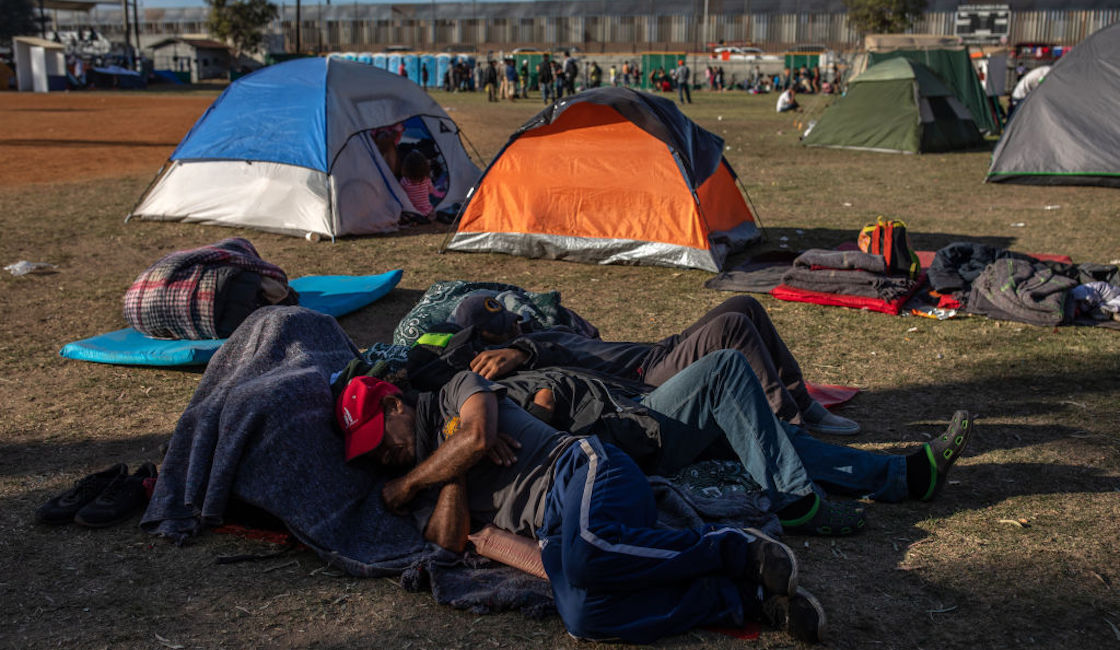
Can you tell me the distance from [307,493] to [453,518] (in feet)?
1.78

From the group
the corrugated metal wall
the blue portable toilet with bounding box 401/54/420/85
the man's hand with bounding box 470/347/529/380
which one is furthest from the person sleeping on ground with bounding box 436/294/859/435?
the corrugated metal wall

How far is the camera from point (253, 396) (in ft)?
11.3

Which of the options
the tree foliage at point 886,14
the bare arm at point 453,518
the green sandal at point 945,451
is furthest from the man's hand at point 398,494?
the tree foliage at point 886,14

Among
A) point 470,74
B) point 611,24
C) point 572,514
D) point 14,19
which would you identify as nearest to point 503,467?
point 572,514

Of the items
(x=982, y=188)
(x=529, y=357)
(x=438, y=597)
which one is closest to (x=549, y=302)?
(x=529, y=357)

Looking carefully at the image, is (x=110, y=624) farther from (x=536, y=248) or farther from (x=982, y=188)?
(x=982, y=188)

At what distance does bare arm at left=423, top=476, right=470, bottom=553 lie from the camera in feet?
10.9

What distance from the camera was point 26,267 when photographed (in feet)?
26.1

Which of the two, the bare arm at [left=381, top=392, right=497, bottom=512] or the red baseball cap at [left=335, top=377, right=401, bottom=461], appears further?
the red baseball cap at [left=335, top=377, right=401, bottom=461]

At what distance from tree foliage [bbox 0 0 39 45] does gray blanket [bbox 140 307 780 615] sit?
66.6m

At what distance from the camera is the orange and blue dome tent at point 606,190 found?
8109mm

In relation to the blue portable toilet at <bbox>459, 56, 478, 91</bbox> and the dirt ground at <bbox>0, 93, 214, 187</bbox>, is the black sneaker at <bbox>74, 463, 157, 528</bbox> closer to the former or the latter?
the dirt ground at <bbox>0, 93, 214, 187</bbox>

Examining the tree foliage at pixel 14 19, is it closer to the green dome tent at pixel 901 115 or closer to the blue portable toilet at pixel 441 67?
the blue portable toilet at pixel 441 67

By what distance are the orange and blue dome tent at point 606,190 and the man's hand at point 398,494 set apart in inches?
197
